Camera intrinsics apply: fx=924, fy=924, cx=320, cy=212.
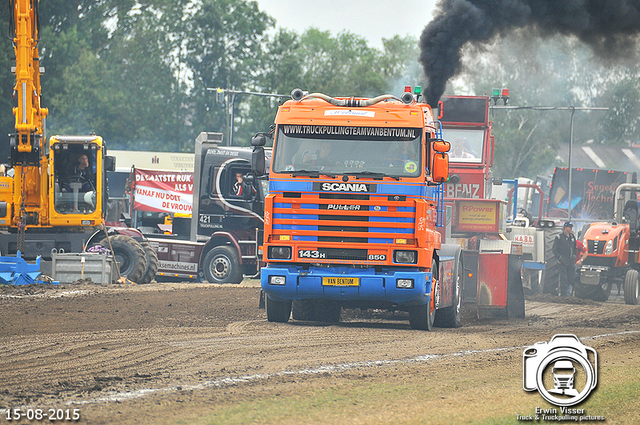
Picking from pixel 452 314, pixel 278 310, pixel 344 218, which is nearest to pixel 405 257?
pixel 344 218

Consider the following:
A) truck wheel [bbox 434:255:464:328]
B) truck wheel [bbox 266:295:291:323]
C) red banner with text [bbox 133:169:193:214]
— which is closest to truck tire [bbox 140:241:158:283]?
red banner with text [bbox 133:169:193:214]

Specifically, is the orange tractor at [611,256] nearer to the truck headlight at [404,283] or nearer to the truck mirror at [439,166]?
the truck mirror at [439,166]

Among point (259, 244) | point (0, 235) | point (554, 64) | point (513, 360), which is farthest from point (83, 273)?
point (554, 64)

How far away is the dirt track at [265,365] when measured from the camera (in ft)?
25.7

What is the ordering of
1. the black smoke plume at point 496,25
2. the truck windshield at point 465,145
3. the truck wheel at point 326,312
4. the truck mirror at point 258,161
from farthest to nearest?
1. the truck windshield at point 465,145
2. the black smoke plume at point 496,25
3. the truck wheel at point 326,312
4. the truck mirror at point 258,161

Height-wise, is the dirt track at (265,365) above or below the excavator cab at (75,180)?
below

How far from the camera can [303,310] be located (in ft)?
49.9

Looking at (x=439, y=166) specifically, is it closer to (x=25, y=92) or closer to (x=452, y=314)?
(x=452, y=314)

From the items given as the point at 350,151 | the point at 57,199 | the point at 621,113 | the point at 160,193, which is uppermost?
the point at 621,113

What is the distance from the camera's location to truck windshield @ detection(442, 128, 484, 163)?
72.2ft

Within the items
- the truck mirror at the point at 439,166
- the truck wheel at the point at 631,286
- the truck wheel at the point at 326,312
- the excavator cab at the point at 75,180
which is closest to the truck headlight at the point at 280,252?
the truck wheel at the point at 326,312

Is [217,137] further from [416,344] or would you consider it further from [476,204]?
[416,344]

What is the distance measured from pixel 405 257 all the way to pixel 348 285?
35.9 inches

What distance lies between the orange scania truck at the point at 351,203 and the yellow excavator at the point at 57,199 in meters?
9.53
